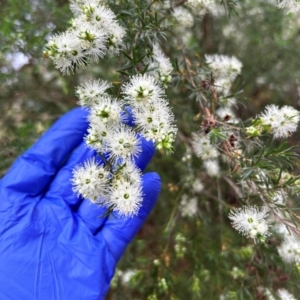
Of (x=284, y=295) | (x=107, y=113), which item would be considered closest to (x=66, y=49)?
(x=107, y=113)

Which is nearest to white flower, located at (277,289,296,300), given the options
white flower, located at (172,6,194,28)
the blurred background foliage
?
the blurred background foliage

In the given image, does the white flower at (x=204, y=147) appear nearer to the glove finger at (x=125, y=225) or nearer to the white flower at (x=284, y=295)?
the glove finger at (x=125, y=225)

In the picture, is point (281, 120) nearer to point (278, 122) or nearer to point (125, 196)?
point (278, 122)

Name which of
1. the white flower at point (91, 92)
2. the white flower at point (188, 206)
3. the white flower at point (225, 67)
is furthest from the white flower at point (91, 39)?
the white flower at point (188, 206)

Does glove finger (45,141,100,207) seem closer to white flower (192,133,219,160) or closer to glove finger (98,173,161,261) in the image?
glove finger (98,173,161,261)

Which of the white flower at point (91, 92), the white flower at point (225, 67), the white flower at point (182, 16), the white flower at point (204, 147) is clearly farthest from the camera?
the white flower at point (182, 16)

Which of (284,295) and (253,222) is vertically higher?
(253,222)
